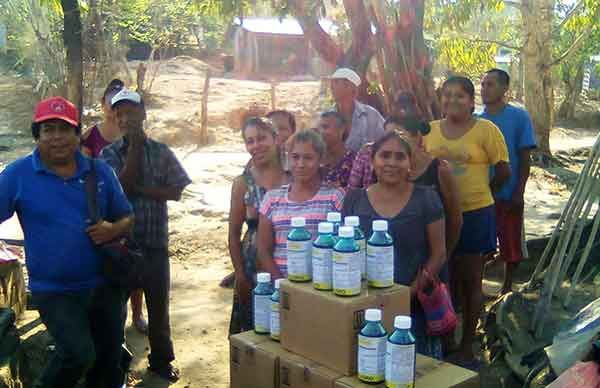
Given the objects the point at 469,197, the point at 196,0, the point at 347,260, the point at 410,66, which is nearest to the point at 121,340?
the point at 347,260

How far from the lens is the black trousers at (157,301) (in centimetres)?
423

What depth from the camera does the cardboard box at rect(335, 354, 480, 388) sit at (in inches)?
104

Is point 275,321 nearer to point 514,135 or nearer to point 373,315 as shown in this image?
point 373,315

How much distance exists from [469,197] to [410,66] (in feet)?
12.5

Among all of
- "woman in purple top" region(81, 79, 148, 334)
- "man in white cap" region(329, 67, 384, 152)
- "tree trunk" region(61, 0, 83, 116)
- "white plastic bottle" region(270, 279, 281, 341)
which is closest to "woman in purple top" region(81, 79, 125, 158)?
"woman in purple top" region(81, 79, 148, 334)

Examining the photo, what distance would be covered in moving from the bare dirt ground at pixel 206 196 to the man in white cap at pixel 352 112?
161cm

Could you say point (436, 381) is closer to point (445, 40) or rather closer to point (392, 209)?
point (392, 209)

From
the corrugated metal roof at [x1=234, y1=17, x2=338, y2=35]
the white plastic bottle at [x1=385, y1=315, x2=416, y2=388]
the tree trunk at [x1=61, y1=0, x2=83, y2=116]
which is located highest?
the corrugated metal roof at [x1=234, y1=17, x2=338, y2=35]

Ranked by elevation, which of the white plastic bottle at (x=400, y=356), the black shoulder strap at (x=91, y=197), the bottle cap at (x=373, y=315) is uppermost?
the black shoulder strap at (x=91, y=197)

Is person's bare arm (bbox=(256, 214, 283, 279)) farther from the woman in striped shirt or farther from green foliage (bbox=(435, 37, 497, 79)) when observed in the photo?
green foliage (bbox=(435, 37, 497, 79))

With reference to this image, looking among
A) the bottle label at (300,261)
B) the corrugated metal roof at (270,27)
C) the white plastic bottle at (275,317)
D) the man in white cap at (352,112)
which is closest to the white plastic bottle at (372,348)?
the bottle label at (300,261)

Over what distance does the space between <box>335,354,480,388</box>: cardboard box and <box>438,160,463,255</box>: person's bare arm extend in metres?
1.20

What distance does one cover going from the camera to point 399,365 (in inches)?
96.6

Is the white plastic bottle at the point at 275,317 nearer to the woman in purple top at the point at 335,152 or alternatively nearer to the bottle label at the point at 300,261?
the bottle label at the point at 300,261
